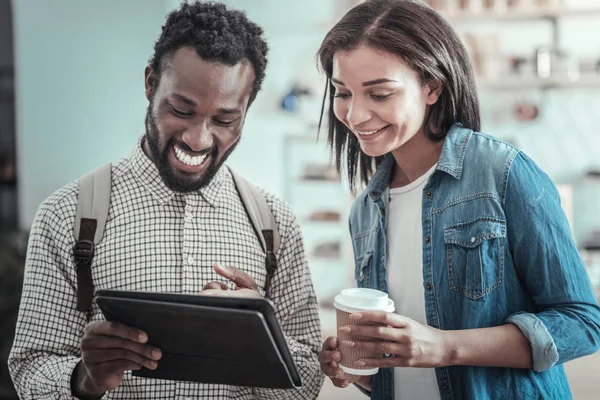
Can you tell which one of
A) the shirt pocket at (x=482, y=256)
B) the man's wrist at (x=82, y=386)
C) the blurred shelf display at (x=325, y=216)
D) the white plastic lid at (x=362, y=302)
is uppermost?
the shirt pocket at (x=482, y=256)

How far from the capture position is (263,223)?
A: 1.65 metres

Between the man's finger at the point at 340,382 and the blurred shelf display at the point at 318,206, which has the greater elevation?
the man's finger at the point at 340,382

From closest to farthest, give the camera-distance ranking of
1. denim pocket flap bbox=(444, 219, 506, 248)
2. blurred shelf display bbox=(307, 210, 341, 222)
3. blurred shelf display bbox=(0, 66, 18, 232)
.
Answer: denim pocket flap bbox=(444, 219, 506, 248), blurred shelf display bbox=(0, 66, 18, 232), blurred shelf display bbox=(307, 210, 341, 222)

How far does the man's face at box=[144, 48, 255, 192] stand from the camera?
58.2 inches

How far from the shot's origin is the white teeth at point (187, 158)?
4.99 ft

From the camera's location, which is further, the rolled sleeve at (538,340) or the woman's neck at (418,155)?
the woman's neck at (418,155)

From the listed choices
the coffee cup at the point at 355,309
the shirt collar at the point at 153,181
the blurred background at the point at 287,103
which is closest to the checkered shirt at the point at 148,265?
the shirt collar at the point at 153,181

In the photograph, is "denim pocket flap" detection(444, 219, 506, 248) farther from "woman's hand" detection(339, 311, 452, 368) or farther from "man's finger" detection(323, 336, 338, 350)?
"man's finger" detection(323, 336, 338, 350)

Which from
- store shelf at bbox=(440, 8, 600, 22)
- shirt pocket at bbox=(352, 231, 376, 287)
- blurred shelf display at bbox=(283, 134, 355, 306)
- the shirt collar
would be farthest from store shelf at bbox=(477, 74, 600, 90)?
the shirt collar

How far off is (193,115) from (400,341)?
67 centimetres

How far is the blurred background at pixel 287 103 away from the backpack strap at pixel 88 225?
2686mm

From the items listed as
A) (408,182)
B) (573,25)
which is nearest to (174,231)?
(408,182)

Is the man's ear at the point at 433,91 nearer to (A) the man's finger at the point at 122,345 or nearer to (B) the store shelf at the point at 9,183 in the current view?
(A) the man's finger at the point at 122,345

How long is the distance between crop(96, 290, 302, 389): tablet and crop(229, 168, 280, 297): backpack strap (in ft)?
1.17
